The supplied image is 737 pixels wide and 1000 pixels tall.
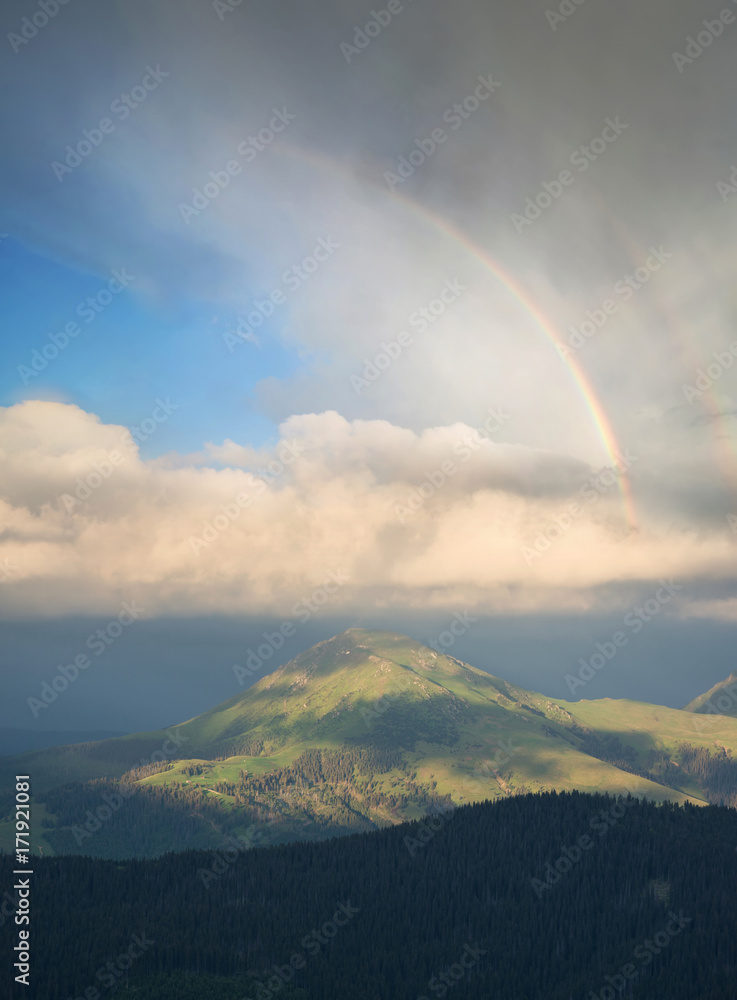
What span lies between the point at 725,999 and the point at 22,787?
205 metres

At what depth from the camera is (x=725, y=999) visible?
651 ft

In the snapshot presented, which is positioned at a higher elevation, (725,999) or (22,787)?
(22,787)

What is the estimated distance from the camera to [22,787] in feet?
619
